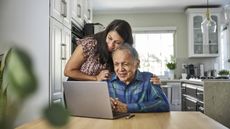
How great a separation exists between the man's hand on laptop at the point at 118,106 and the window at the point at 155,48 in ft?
15.8

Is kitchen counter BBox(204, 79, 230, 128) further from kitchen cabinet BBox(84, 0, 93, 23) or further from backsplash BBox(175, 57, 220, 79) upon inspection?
backsplash BBox(175, 57, 220, 79)

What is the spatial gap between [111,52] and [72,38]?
62.0 inches

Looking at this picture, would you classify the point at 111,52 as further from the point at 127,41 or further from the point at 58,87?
the point at 58,87

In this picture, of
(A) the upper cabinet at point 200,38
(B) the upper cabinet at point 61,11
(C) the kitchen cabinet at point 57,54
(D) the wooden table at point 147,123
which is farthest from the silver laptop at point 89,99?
(A) the upper cabinet at point 200,38

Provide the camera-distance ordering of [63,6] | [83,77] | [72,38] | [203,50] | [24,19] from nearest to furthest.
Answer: [83,77] < [24,19] < [63,6] < [72,38] < [203,50]

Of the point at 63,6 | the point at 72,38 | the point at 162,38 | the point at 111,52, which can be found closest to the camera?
the point at 111,52

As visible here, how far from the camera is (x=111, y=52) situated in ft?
6.56

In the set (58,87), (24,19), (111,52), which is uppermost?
(24,19)

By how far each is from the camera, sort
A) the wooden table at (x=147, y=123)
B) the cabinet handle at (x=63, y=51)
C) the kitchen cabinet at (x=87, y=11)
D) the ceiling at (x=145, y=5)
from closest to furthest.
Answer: the wooden table at (x=147, y=123)
the cabinet handle at (x=63, y=51)
the kitchen cabinet at (x=87, y=11)
the ceiling at (x=145, y=5)

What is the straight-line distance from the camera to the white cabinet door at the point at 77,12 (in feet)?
11.5

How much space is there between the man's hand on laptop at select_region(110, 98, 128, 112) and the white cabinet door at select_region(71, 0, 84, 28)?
1.98 metres

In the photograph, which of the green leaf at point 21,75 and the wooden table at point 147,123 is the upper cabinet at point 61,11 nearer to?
the wooden table at point 147,123

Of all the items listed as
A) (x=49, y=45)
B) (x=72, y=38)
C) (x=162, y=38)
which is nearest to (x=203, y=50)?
(x=162, y=38)

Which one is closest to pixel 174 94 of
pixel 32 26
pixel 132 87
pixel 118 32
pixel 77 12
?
pixel 77 12
